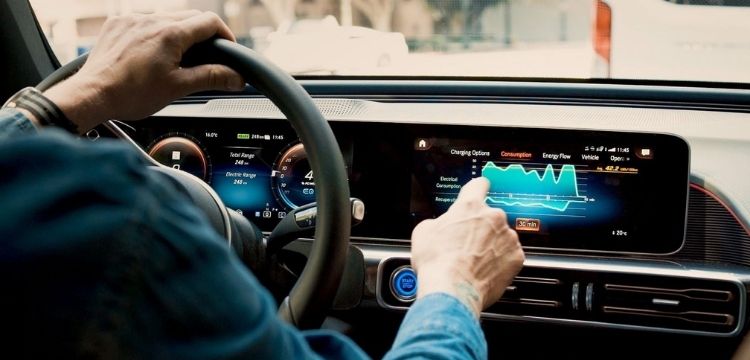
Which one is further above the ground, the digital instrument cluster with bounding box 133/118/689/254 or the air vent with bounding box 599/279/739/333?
the digital instrument cluster with bounding box 133/118/689/254

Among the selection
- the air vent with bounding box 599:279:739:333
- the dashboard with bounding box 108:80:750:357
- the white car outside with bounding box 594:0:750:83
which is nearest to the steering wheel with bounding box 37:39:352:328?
the dashboard with bounding box 108:80:750:357

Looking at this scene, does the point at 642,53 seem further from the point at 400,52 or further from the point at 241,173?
the point at 241,173

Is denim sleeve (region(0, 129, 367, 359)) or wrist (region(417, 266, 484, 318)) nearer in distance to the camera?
denim sleeve (region(0, 129, 367, 359))

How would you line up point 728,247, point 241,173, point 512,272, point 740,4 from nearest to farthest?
1. point 512,272
2. point 728,247
3. point 241,173
4. point 740,4

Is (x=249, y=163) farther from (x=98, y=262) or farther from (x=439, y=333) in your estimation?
(x=98, y=262)

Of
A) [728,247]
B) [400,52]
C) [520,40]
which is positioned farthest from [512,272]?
[520,40]

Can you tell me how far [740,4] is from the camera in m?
2.35

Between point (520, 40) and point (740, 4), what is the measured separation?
61 cm

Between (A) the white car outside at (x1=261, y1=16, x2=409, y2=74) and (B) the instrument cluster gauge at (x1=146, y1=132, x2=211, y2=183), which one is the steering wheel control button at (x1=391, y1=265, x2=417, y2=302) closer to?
(B) the instrument cluster gauge at (x1=146, y1=132, x2=211, y2=183)

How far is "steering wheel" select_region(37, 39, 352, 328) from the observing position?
112 centimetres

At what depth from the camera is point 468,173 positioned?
1961mm

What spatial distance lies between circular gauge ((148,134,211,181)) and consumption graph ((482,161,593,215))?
2.22ft

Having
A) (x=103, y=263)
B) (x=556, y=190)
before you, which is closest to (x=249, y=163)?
(x=556, y=190)

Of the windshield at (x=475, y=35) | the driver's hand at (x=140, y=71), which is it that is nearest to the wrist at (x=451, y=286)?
the driver's hand at (x=140, y=71)
